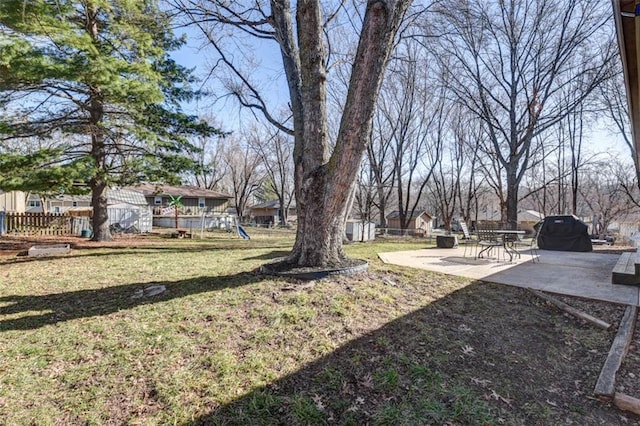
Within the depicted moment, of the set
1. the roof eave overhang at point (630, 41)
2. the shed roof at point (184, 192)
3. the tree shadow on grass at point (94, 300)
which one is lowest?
the tree shadow on grass at point (94, 300)

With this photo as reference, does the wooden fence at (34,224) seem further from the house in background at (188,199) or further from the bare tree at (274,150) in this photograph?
the bare tree at (274,150)

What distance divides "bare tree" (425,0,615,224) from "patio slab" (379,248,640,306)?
298 inches

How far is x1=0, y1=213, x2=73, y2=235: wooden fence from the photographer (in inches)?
535

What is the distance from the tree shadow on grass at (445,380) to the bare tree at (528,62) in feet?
41.1

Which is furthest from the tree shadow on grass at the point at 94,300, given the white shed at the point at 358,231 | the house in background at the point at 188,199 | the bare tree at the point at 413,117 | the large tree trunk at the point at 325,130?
the house in background at the point at 188,199

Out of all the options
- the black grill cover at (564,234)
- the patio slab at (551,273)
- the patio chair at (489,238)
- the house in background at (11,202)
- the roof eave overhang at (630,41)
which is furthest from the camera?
the house in background at (11,202)

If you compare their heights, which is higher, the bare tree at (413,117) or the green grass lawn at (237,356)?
the bare tree at (413,117)

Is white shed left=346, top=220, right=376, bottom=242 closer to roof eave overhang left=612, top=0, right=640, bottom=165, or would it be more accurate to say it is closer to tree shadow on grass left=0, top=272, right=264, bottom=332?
tree shadow on grass left=0, top=272, right=264, bottom=332

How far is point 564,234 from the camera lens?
10266mm

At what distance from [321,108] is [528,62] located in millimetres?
14976

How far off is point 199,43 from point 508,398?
29.7ft

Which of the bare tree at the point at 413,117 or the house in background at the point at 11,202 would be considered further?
the house in background at the point at 11,202

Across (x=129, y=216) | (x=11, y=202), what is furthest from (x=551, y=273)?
(x=11, y=202)

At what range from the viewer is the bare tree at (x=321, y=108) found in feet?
12.2
